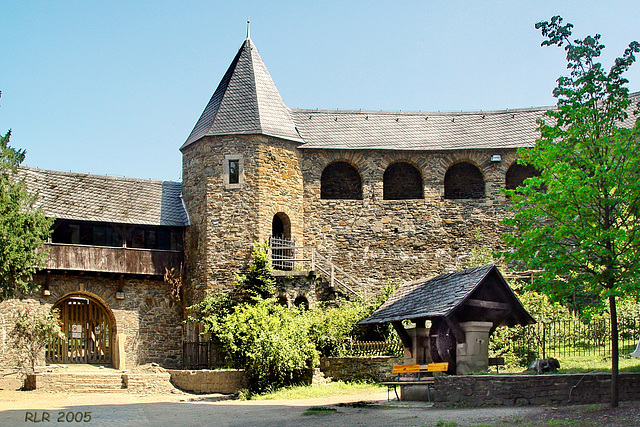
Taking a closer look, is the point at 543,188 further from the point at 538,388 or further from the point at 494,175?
the point at 538,388

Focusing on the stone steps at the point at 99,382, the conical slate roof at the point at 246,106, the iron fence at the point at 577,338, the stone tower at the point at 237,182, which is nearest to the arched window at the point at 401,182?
the stone tower at the point at 237,182

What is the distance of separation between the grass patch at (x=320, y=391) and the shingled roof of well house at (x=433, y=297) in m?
2.31

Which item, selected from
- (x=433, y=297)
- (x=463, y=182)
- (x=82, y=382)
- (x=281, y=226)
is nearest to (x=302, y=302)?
(x=281, y=226)

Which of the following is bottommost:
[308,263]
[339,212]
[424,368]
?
[424,368]

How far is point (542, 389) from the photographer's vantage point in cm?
1241

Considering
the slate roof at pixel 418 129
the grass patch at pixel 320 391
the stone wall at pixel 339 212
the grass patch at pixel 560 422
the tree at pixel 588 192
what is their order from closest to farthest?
the grass patch at pixel 560 422
the tree at pixel 588 192
the grass patch at pixel 320 391
the stone wall at pixel 339 212
the slate roof at pixel 418 129

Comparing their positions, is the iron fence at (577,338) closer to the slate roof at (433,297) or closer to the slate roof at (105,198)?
the slate roof at (433,297)

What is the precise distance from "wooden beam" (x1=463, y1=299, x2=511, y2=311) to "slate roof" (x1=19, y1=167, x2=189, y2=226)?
12534 millimetres

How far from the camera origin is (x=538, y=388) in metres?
12.4

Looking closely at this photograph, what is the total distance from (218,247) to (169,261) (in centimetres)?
183

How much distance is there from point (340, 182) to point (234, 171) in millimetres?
4154

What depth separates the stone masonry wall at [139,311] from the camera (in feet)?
75.9

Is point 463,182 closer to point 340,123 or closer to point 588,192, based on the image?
point 340,123

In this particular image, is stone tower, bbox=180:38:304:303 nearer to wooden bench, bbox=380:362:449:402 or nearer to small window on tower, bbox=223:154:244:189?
small window on tower, bbox=223:154:244:189
